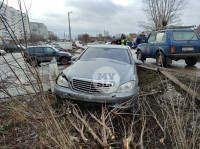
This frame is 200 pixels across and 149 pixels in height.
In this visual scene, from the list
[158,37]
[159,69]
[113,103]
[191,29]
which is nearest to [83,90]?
[113,103]

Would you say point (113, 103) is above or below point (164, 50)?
below

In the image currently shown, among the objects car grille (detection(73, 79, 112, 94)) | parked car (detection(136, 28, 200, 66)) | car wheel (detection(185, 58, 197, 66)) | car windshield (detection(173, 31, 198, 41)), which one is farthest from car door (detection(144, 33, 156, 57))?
car grille (detection(73, 79, 112, 94))

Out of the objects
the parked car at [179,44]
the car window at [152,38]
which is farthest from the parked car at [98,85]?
the car window at [152,38]

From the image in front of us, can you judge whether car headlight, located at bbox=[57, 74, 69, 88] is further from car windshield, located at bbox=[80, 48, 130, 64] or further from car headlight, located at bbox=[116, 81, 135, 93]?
car windshield, located at bbox=[80, 48, 130, 64]

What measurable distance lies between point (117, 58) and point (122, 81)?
1408mm

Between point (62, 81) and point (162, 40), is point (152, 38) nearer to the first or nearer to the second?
point (162, 40)

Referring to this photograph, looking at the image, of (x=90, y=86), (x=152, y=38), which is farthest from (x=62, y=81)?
(x=152, y=38)

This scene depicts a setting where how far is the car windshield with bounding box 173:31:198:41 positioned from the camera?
20.3 feet

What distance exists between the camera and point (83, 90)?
2543 millimetres

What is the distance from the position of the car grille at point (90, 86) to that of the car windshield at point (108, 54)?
151 cm

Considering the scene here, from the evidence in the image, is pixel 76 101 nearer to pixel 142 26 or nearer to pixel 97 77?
pixel 97 77

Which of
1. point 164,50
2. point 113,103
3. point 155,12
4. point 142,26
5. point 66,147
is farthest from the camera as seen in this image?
point 142,26

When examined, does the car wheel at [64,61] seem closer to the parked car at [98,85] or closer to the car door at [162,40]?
the car door at [162,40]

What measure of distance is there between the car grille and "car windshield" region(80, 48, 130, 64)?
151cm
